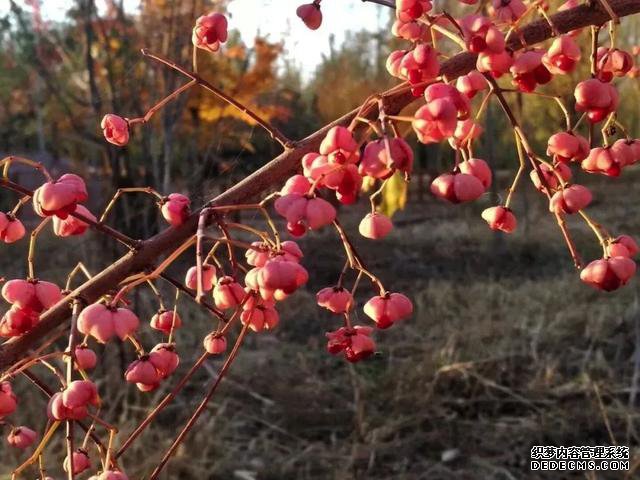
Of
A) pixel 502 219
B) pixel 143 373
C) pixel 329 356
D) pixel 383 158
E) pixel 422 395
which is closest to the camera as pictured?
pixel 383 158

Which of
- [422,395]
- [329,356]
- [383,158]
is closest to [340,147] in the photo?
[383,158]

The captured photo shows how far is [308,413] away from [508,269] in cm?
230

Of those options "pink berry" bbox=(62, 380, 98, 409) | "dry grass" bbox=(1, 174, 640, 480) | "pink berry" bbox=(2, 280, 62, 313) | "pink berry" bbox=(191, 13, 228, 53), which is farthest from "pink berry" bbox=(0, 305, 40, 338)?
"dry grass" bbox=(1, 174, 640, 480)

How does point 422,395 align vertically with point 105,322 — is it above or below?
below

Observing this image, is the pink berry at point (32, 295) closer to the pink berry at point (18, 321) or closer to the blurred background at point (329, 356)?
the pink berry at point (18, 321)

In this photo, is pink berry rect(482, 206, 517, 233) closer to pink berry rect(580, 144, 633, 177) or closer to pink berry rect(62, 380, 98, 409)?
Result: pink berry rect(580, 144, 633, 177)

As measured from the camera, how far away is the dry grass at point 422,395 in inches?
90.6

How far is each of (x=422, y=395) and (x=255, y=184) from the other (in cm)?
230

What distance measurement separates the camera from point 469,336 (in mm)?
3076

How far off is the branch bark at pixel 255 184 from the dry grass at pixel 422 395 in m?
1.65

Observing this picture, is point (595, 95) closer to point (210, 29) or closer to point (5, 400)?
point (210, 29)

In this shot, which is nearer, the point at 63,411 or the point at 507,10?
the point at 63,411

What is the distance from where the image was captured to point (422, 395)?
2652 millimetres

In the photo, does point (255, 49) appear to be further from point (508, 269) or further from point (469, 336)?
point (508, 269)
